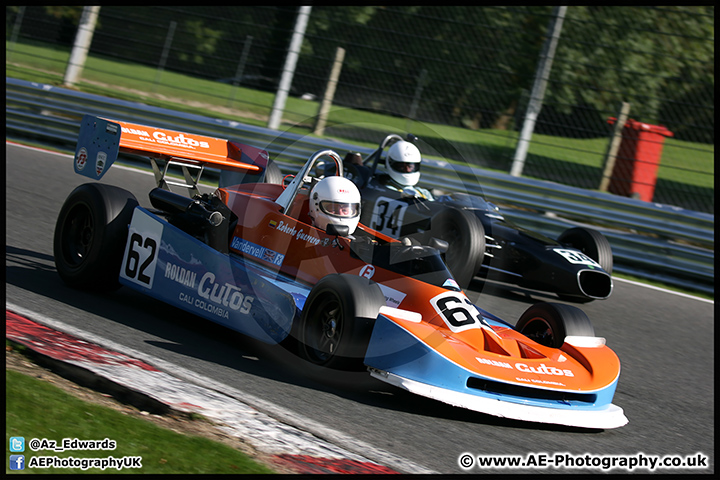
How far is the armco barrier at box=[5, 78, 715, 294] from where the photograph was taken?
9797mm

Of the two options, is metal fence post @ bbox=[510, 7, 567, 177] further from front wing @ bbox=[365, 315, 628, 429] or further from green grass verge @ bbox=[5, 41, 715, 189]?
front wing @ bbox=[365, 315, 628, 429]

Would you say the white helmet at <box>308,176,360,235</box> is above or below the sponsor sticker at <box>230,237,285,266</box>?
above

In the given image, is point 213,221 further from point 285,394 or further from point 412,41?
point 412,41

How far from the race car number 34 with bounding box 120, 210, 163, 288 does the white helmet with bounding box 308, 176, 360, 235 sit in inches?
44.5

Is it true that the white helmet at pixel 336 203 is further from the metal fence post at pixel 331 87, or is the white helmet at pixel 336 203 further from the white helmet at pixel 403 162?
the metal fence post at pixel 331 87

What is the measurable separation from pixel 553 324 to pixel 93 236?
318cm

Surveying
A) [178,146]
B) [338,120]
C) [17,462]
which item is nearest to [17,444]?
[17,462]

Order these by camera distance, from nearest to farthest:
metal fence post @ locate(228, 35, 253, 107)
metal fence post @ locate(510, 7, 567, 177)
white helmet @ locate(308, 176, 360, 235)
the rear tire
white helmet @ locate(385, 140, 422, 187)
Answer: white helmet @ locate(308, 176, 360, 235), the rear tire, white helmet @ locate(385, 140, 422, 187), metal fence post @ locate(510, 7, 567, 177), metal fence post @ locate(228, 35, 253, 107)

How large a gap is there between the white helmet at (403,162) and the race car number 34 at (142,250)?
12.3 feet

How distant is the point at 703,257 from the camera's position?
31.7ft

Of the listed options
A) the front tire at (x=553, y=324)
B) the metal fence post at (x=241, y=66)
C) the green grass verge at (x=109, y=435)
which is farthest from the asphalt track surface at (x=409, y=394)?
the metal fence post at (x=241, y=66)

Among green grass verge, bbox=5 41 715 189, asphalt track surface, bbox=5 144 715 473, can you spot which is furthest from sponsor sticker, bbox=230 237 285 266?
green grass verge, bbox=5 41 715 189

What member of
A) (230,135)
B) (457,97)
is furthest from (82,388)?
(457,97)

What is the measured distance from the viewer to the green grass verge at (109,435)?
10.5 ft
